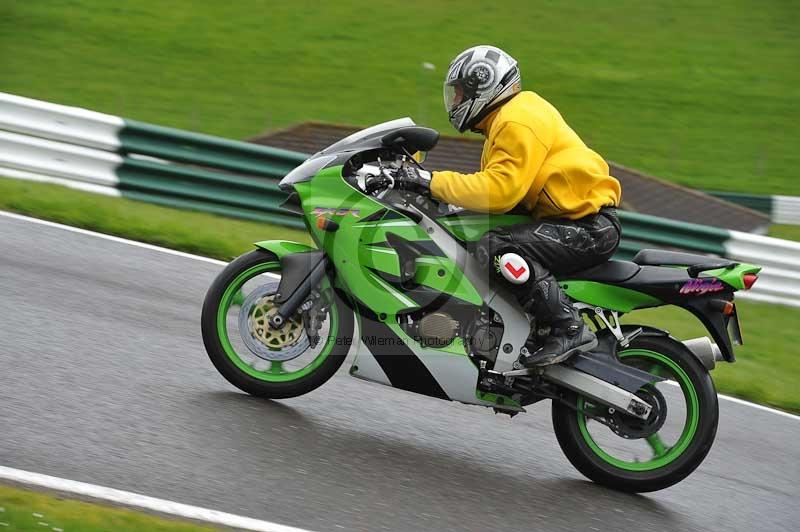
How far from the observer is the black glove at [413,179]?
202 inches

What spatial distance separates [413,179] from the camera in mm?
5121

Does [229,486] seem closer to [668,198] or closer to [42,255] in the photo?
[42,255]

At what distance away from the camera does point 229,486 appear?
14.4ft

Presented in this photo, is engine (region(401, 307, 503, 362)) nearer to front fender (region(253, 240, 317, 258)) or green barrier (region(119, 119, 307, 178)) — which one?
front fender (region(253, 240, 317, 258))

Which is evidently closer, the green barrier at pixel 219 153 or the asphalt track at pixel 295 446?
the asphalt track at pixel 295 446

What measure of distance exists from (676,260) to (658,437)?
0.90 metres

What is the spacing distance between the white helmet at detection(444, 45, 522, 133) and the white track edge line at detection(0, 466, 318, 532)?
2.20m

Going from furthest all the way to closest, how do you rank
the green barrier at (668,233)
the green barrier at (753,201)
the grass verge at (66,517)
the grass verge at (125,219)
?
the green barrier at (753,201)
the green barrier at (668,233)
the grass verge at (125,219)
the grass verge at (66,517)

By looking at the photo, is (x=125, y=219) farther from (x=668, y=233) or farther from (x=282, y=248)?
(x=668, y=233)

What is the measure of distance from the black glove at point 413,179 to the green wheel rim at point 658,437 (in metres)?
1.30

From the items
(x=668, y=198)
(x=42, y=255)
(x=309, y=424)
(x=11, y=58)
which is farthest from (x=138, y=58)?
(x=309, y=424)

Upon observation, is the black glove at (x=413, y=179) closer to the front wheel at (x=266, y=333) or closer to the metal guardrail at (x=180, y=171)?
the front wheel at (x=266, y=333)

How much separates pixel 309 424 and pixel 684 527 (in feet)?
6.12

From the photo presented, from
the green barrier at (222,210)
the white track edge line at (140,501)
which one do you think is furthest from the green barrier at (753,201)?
the white track edge line at (140,501)
